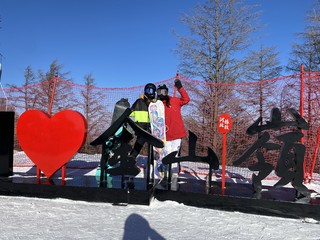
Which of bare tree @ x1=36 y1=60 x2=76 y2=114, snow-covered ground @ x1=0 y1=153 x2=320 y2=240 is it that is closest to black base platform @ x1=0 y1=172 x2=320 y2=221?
snow-covered ground @ x1=0 y1=153 x2=320 y2=240

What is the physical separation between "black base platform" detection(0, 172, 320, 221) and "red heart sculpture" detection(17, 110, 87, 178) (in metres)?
0.37

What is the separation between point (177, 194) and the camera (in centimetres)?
423

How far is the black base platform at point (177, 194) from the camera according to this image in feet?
12.5

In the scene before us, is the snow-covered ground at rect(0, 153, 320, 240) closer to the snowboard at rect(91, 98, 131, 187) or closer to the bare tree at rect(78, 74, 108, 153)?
the snowboard at rect(91, 98, 131, 187)

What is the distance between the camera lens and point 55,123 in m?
4.57

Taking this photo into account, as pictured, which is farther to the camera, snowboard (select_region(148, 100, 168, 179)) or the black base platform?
snowboard (select_region(148, 100, 168, 179))

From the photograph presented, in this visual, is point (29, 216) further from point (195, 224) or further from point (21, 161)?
point (21, 161)

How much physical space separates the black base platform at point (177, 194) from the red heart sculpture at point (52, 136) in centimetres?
37

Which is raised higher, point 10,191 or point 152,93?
point 152,93

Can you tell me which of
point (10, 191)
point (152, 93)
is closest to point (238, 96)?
point (152, 93)

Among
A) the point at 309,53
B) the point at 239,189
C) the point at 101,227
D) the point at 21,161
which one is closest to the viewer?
the point at 101,227

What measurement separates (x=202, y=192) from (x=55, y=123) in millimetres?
2465

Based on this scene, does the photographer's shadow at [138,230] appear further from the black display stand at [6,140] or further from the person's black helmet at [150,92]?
the black display stand at [6,140]

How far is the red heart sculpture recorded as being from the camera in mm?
4512
